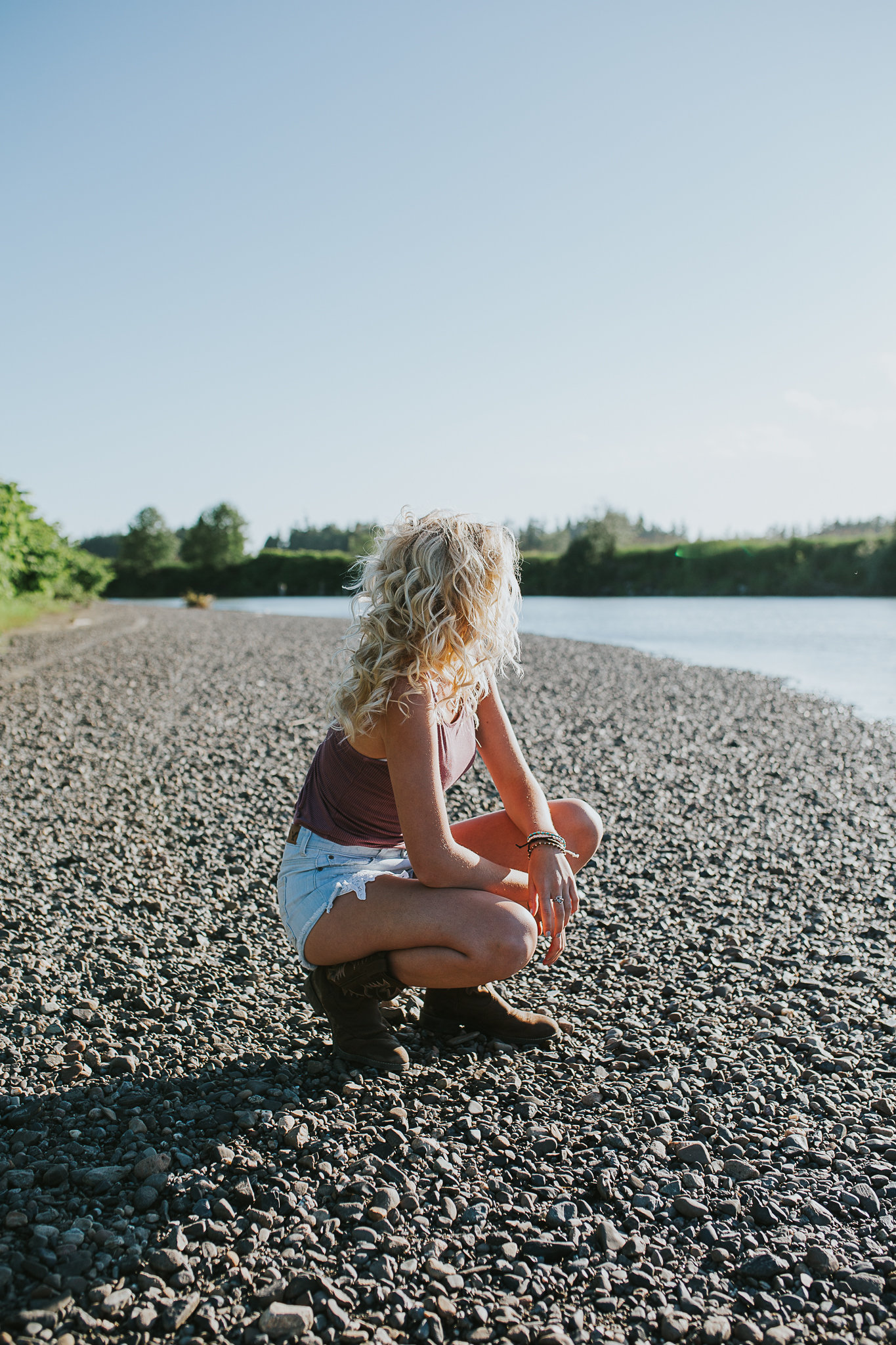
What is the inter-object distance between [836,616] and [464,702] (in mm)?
34394

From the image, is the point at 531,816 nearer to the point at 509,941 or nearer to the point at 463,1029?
the point at 509,941

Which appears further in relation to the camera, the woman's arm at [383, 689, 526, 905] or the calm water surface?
the calm water surface

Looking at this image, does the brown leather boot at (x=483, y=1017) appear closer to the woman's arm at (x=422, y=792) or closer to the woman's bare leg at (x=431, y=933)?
the woman's bare leg at (x=431, y=933)

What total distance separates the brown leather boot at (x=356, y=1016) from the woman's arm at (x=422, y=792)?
45 centimetres

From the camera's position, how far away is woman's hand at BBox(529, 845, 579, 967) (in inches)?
110

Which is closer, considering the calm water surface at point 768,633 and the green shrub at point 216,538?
Result: the calm water surface at point 768,633

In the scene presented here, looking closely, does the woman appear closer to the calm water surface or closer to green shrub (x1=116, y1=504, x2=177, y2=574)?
the calm water surface

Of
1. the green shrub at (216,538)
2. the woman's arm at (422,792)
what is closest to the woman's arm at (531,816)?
the woman's arm at (422,792)

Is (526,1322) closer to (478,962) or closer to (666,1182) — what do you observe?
(666,1182)

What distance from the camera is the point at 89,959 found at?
3752 millimetres

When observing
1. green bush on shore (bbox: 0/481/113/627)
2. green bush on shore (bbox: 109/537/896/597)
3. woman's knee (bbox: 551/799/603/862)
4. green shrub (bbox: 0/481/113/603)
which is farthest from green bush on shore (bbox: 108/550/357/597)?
woman's knee (bbox: 551/799/603/862)

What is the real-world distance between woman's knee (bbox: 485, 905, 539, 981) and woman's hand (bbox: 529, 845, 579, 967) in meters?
0.10

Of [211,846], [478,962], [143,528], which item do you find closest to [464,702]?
[478,962]

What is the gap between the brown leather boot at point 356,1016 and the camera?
2.82 meters
